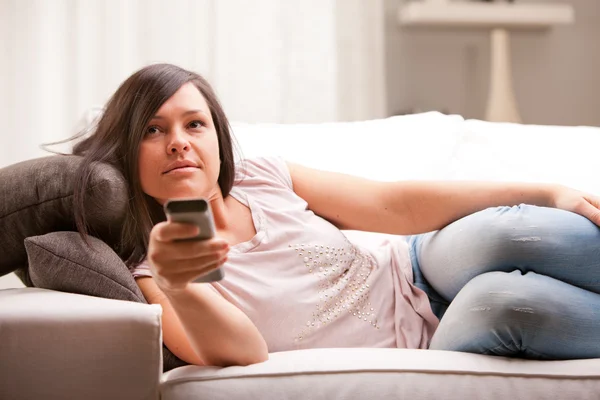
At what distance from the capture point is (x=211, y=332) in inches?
41.0

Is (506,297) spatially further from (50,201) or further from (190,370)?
(50,201)

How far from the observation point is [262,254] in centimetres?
133

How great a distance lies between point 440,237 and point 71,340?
691mm

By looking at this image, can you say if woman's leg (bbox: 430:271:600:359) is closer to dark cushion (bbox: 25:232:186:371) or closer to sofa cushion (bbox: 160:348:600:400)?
sofa cushion (bbox: 160:348:600:400)

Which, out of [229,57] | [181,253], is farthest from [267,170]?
[229,57]

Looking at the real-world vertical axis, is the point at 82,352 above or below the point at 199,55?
below

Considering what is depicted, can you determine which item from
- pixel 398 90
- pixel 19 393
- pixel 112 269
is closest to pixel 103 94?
pixel 398 90

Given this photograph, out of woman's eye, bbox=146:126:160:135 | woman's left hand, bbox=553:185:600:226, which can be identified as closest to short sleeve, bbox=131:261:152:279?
woman's eye, bbox=146:126:160:135

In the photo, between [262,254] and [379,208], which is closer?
[262,254]

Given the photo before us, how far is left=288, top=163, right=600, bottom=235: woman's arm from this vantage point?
4.60 ft

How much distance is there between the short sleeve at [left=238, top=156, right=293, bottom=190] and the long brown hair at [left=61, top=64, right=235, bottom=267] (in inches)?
8.2

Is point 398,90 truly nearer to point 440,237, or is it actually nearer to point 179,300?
point 440,237

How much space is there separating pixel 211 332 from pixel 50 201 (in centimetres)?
39

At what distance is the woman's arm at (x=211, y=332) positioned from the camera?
40.0 inches
